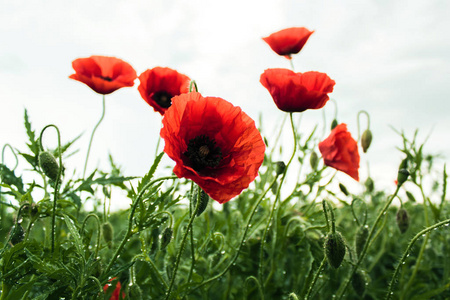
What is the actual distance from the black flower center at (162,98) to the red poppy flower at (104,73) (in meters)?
0.11

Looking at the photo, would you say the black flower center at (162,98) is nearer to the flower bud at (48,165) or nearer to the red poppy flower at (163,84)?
the red poppy flower at (163,84)

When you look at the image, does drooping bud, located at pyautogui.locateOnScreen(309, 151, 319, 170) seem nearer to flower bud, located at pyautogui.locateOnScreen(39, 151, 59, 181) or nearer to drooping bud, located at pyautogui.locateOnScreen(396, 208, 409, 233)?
drooping bud, located at pyautogui.locateOnScreen(396, 208, 409, 233)

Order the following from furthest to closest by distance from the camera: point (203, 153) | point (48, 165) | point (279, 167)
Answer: point (279, 167) < point (48, 165) < point (203, 153)

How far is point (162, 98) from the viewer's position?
1.93m

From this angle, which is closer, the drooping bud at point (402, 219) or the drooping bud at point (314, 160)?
the drooping bud at point (402, 219)

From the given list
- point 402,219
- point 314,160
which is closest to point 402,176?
point 402,219

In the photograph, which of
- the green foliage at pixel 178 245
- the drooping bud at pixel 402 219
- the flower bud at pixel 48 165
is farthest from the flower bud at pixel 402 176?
the flower bud at pixel 48 165


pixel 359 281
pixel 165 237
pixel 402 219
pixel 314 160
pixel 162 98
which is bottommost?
pixel 359 281

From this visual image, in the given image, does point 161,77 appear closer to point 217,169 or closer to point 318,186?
point 217,169

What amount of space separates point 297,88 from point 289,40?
835mm

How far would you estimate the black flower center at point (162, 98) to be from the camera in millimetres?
1897

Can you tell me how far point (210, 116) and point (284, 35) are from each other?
1.11 meters

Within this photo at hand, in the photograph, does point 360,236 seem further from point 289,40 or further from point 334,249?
point 289,40

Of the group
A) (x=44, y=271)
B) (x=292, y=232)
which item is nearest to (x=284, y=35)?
(x=292, y=232)
